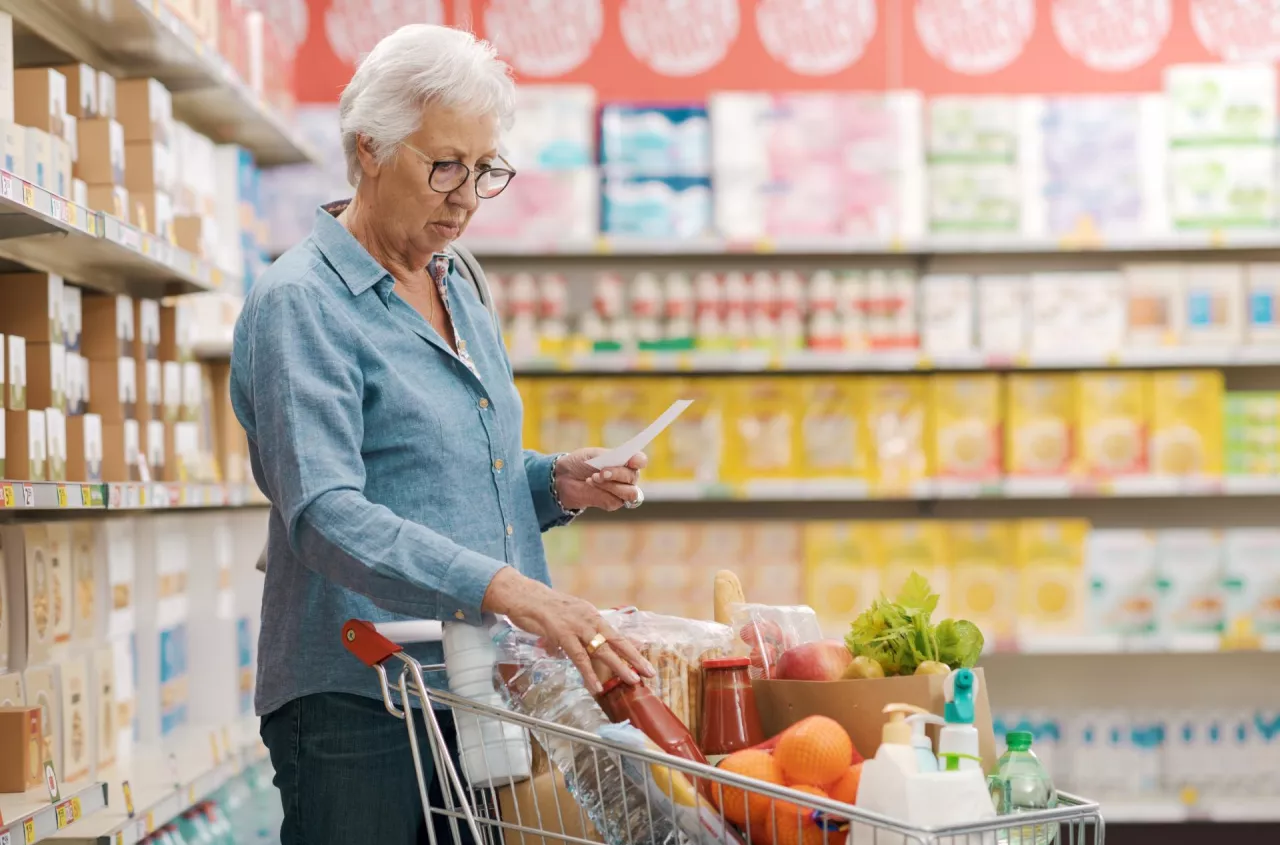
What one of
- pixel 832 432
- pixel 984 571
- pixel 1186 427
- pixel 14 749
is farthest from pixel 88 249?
pixel 1186 427

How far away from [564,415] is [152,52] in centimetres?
158

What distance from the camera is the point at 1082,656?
180 inches

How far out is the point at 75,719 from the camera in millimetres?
2438

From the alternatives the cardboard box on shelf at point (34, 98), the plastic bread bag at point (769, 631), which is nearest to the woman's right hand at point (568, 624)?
the plastic bread bag at point (769, 631)

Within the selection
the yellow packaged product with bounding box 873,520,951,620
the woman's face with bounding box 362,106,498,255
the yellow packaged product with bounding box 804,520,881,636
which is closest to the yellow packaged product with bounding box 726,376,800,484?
the yellow packaged product with bounding box 804,520,881,636

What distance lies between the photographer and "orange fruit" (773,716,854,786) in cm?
128

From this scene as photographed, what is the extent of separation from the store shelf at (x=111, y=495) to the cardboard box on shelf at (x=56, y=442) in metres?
0.07

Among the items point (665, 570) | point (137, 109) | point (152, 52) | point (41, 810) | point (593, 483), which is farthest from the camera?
point (665, 570)

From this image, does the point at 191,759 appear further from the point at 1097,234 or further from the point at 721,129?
the point at 1097,234

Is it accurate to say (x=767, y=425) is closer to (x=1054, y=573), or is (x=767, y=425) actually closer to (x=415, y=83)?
(x=1054, y=573)

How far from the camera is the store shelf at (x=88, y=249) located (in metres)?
1.99

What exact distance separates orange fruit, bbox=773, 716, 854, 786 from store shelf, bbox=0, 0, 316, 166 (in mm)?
1849

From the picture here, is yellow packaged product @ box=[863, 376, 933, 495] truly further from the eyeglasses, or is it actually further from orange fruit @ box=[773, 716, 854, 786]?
orange fruit @ box=[773, 716, 854, 786]

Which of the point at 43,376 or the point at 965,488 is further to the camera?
the point at 965,488
